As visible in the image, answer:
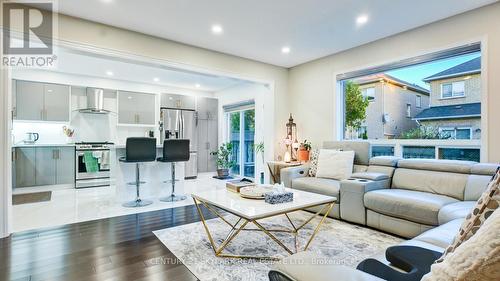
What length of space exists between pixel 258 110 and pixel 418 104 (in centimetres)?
360

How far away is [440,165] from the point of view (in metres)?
3.09

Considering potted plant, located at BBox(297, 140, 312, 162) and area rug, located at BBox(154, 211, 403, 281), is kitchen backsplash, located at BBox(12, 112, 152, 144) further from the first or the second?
area rug, located at BBox(154, 211, 403, 281)

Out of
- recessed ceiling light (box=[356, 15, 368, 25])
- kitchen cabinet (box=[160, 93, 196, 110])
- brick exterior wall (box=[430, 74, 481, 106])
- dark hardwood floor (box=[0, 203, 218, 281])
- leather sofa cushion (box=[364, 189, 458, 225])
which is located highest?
recessed ceiling light (box=[356, 15, 368, 25])

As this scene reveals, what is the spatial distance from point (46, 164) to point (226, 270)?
17.4ft

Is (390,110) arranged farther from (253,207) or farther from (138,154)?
(138,154)

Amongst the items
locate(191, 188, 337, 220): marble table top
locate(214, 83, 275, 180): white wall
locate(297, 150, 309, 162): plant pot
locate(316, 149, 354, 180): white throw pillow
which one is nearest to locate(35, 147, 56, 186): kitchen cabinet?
locate(214, 83, 275, 180): white wall

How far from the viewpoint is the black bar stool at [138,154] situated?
4035 millimetres

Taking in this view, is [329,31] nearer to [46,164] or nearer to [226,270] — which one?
[226,270]

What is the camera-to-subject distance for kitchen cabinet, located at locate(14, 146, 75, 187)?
5156mm

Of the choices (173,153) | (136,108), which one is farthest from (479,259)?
(136,108)

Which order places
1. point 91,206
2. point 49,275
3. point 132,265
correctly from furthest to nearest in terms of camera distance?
point 91,206 < point 132,265 < point 49,275

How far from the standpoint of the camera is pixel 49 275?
6.77ft

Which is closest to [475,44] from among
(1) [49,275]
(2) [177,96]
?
Answer: (1) [49,275]

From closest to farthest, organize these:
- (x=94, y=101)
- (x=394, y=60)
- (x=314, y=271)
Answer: (x=314, y=271), (x=394, y=60), (x=94, y=101)
